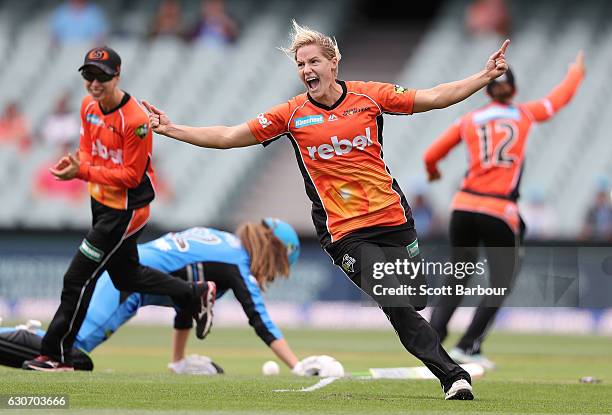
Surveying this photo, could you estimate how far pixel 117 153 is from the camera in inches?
366

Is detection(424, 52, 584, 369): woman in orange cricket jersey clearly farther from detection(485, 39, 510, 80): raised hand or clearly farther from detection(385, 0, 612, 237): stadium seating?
detection(385, 0, 612, 237): stadium seating

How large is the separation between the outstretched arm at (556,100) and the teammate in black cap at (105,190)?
12.3 feet

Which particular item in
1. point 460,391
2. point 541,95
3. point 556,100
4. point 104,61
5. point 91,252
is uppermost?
point 541,95

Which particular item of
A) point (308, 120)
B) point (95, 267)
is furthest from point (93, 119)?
point (308, 120)

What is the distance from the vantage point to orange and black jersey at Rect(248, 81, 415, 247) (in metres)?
7.74

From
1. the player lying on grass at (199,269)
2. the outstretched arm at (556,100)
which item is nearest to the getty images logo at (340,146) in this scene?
the player lying on grass at (199,269)

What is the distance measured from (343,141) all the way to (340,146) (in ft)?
0.13

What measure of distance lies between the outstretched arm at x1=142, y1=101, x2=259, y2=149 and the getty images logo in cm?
40

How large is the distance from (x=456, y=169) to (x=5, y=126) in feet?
27.5

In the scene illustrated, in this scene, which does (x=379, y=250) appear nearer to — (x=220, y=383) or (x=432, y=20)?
(x=220, y=383)

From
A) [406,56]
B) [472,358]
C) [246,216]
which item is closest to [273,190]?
[246,216]

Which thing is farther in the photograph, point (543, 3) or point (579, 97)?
point (543, 3)

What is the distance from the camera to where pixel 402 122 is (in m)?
22.6

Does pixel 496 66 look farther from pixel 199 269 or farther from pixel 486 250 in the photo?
pixel 486 250
